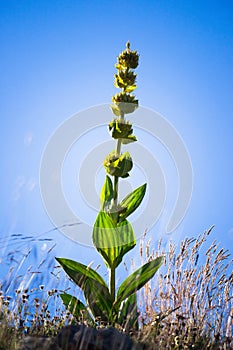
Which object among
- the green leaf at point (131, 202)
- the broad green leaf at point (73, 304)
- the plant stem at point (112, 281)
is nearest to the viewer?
the broad green leaf at point (73, 304)

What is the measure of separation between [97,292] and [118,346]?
5.89 ft

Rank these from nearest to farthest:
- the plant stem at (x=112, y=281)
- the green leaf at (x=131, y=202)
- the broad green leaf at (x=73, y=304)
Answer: the broad green leaf at (x=73, y=304)
the plant stem at (x=112, y=281)
the green leaf at (x=131, y=202)

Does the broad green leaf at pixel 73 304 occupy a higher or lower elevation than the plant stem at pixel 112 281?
lower

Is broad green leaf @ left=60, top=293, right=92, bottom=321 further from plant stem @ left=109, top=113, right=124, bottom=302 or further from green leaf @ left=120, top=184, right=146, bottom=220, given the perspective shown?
green leaf @ left=120, top=184, right=146, bottom=220

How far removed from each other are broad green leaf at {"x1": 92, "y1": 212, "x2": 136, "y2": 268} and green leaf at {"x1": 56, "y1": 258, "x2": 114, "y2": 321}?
215 mm

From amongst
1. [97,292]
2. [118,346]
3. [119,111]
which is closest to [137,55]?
[119,111]

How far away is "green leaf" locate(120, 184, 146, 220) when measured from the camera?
172 inches

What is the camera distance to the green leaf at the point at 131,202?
4379 mm

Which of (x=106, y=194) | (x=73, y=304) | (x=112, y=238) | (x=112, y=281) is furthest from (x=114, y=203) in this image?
(x=73, y=304)

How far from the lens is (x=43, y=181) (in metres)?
4.44

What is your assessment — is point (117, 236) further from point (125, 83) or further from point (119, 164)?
point (125, 83)

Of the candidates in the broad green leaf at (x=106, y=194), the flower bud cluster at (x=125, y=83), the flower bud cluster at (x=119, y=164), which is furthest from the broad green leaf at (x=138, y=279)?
the flower bud cluster at (x=125, y=83)

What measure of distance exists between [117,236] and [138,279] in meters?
0.42

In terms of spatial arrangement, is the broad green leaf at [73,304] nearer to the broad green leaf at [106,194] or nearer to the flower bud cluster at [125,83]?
the broad green leaf at [106,194]
